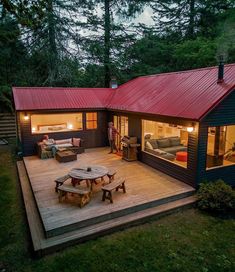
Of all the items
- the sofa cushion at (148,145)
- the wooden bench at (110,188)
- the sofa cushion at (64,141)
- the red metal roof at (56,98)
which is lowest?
the wooden bench at (110,188)

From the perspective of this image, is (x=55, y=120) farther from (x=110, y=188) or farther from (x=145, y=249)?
(x=145, y=249)

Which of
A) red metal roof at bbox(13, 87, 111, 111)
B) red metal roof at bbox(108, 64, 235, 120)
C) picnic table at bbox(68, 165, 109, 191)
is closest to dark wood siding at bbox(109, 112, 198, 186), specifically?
red metal roof at bbox(108, 64, 235, 120)

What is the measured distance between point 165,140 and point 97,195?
4498 mm

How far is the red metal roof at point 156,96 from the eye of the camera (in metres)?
6.61

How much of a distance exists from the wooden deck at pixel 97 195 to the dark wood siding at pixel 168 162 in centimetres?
21

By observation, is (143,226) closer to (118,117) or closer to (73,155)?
(73,155)

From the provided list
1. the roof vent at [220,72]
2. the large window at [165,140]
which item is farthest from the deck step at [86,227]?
the roof vent at [220,72]

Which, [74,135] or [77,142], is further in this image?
[74,135]

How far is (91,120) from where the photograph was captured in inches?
445

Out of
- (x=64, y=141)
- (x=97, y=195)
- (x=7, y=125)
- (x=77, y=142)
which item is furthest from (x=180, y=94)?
(x=7, y=125)

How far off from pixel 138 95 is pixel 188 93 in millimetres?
2897

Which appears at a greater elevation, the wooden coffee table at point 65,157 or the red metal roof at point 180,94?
the red metal roof at point 180,94

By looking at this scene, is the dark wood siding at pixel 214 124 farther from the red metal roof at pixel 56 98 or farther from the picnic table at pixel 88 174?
the red metal roof at pixel 56 98

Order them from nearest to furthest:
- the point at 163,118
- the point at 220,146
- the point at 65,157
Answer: the point at 220,146 → the point at 163,118 → the point at 65,157
